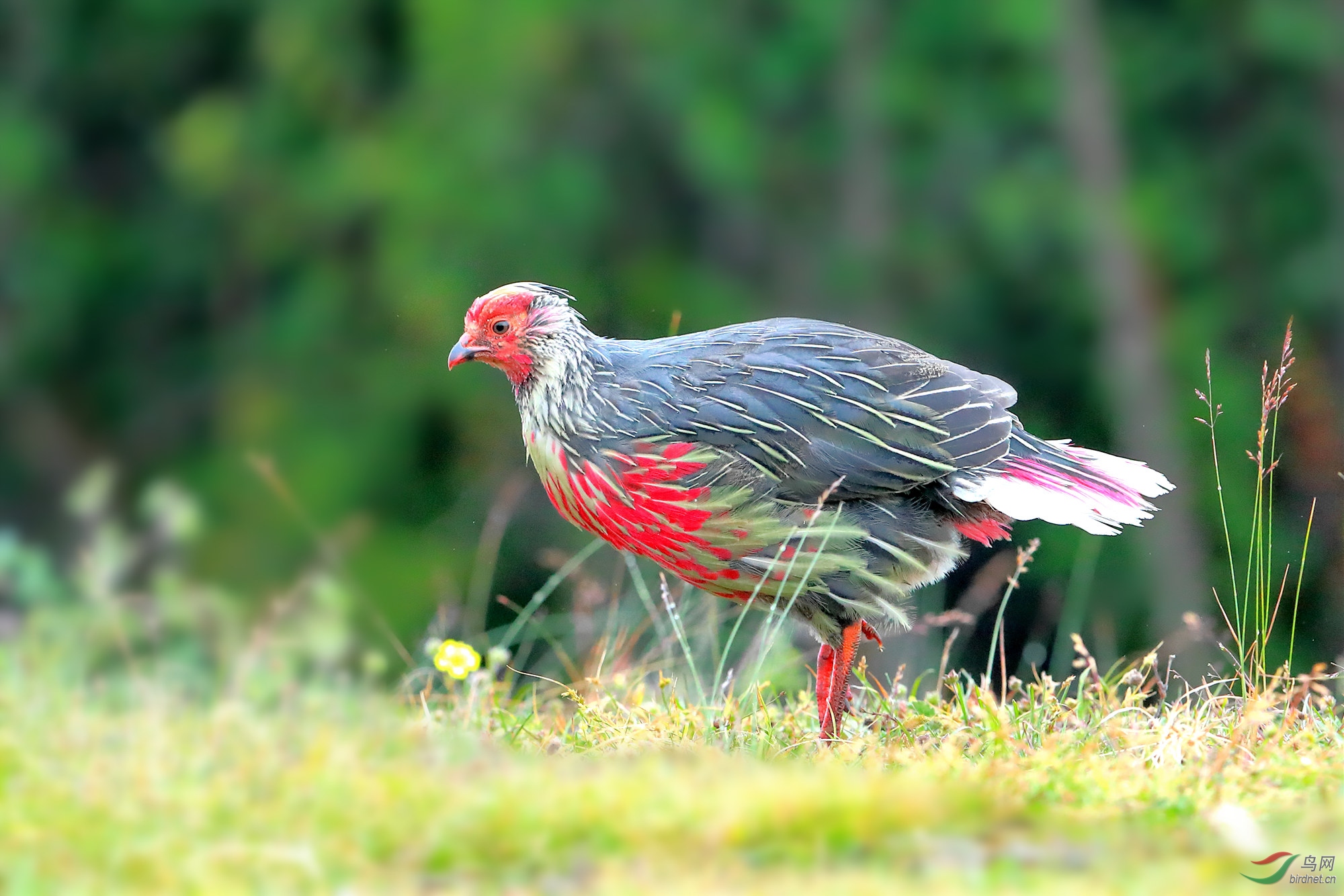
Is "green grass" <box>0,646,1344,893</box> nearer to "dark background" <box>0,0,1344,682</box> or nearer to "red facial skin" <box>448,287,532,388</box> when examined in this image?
"red facial skin" <box>448,287,532,388</box>

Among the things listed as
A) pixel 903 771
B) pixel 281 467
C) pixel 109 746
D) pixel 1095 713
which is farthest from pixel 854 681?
pixel 281 467

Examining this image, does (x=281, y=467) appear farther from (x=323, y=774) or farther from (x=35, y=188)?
(x=323, y=774)

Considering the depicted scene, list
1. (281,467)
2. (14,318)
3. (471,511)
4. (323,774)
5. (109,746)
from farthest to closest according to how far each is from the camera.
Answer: (14,318) < (281,467) < (471,511) < (109,746) < (323,774)

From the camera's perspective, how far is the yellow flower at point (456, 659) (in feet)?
14.7

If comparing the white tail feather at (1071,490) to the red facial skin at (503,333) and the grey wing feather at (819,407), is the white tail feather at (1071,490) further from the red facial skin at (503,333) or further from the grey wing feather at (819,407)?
the red facial skin at (503,333)

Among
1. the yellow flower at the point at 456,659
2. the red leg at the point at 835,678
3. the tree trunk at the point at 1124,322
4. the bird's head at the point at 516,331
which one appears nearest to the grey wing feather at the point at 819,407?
the bird's head at the point at 516,331

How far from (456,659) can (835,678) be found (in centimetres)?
115

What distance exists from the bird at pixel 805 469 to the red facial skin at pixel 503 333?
0.04 metres

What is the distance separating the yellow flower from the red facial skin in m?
1.06

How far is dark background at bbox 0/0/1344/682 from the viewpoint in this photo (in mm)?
12586

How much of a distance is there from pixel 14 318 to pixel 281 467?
3447mm

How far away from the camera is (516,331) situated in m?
5.22

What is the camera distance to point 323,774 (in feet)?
11.2

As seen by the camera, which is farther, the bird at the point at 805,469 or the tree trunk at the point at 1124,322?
the tree trunk at the point at 1124,322
